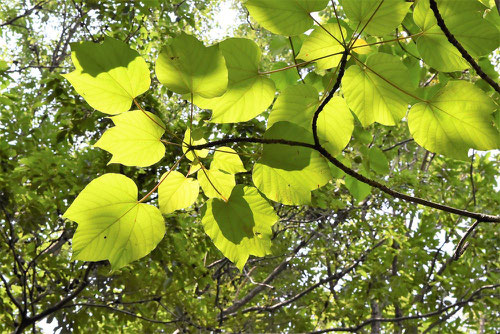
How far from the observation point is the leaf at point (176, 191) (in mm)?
614

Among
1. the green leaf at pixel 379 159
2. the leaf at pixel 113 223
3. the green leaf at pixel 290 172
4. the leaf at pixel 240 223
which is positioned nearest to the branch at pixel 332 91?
the green leaf at pixel 290 172

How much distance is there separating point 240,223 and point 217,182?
75 mm

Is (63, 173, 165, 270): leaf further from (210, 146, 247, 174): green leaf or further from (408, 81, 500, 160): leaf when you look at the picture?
(408, 81, 500, 160): leaf

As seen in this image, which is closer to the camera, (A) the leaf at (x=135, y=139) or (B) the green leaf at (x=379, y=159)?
(A) the leaf at (x=135, y=139)

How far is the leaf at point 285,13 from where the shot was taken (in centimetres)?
55

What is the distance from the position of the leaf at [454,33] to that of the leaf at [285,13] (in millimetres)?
201

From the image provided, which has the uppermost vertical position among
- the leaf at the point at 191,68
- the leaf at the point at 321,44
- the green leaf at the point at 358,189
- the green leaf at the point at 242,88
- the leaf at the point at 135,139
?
the green leaf at the point at 358,189

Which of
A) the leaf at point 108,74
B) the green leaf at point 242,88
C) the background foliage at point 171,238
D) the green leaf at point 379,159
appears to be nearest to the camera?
the leaf at point 108,74

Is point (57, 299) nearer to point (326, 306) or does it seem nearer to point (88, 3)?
point (88, 3)

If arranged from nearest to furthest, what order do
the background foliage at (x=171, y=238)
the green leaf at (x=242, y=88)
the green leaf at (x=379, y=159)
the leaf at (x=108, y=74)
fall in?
the leaf at (x=108, y=74), the green leaf at (x=242, y=88), the green leaf at (x=379, y=159), the background foliage at (x=171, y=238)

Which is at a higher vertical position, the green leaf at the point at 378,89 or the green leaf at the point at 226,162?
the green leaf at the point at 378,89

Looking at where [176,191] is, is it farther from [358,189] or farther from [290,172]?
[358,189]

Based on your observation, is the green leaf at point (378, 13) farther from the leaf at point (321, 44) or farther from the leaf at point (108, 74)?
the leaf at point (108, 74)

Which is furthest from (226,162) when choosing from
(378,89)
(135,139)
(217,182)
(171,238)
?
(171,238)
